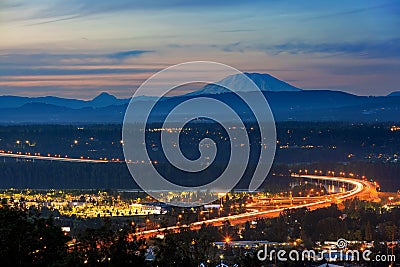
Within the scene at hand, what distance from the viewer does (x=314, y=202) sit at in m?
29.7

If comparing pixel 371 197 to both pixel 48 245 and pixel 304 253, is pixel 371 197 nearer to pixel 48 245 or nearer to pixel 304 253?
pixel 304 253

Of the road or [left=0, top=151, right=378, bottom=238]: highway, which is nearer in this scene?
the road

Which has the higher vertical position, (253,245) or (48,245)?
(48,245)

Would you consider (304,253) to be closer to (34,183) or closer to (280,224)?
(280,224)

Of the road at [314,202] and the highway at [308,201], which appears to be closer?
the road at [314,202]

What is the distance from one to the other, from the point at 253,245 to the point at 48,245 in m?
7.81

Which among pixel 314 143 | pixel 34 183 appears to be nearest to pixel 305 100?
pixel 314 143

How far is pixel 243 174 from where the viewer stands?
4228cm

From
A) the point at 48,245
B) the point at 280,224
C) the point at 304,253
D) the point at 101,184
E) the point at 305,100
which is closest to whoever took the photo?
the point at 48,245

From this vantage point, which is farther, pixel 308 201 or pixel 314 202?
pixel 308 201

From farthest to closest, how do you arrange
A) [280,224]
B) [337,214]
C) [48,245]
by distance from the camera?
[337,214] < [280,224] < [48,245]

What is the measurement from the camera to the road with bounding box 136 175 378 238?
22.3m

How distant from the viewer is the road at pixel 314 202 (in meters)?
22.3

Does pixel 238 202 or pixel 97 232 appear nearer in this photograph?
pixel 97 232
